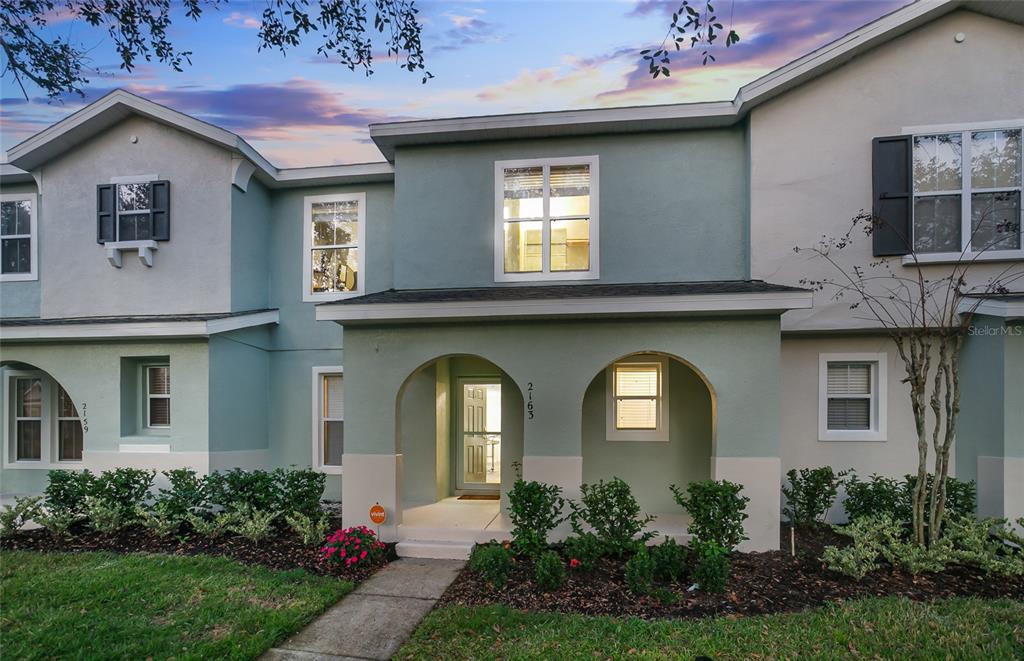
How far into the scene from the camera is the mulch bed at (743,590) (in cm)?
525

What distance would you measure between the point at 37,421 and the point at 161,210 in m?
4.80

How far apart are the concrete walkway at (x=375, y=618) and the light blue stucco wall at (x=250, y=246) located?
5616mm

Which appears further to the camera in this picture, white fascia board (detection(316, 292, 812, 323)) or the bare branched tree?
the bare branched tree

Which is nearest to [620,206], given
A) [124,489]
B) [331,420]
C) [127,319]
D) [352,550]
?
[352,550]

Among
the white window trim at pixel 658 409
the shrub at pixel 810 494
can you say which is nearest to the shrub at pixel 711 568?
the shrub at pixel 810 494

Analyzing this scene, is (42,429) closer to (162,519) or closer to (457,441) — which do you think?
(162,519)

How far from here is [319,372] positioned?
973cm

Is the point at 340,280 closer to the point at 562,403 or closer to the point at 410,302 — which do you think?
the point at 410,302

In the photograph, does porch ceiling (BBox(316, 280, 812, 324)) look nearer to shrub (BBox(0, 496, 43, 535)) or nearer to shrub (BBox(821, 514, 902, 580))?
shrub (BBox(821, 514, 902, 580))

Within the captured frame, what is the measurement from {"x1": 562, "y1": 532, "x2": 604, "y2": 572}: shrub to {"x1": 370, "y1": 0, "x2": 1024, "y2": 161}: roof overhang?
5.94 metres

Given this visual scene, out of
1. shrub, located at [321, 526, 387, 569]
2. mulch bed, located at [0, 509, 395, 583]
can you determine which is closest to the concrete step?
mulch bed, located at [0, 509, 395, 583]

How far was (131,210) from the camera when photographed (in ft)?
30.8

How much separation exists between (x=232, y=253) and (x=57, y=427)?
4.92 metres

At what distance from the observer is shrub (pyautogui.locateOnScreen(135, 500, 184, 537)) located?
7.39 meters
